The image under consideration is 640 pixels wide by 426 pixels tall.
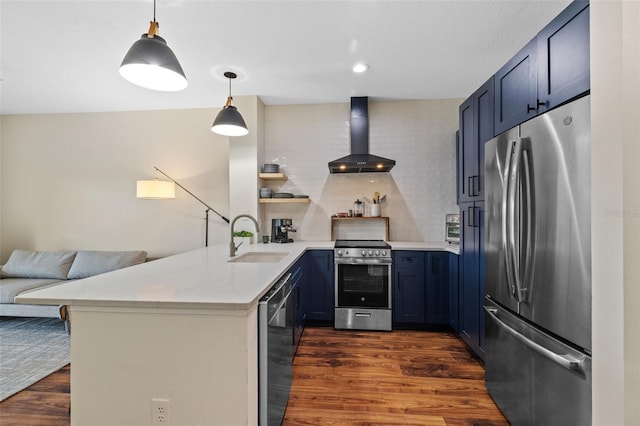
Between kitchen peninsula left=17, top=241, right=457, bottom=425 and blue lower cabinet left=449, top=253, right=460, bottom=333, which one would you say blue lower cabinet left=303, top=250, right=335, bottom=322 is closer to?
blue lower cabinet left=449, top=253, right=460, bottom=333

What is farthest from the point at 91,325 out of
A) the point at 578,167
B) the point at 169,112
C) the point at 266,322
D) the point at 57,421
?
the point at 169,112

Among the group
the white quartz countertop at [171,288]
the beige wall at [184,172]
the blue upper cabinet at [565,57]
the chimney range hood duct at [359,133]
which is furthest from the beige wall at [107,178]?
the blue upper cabinet at [565,57]

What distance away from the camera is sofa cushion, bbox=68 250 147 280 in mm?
3342

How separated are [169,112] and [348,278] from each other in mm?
3257

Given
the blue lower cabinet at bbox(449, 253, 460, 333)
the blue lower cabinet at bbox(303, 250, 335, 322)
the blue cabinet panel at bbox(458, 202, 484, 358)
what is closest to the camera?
the blue cabinet panel at bbox(458, 202, 484, 358)

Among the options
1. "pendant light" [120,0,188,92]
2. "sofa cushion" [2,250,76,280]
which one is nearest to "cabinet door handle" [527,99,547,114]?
"pendant light" [120,0,188,92]

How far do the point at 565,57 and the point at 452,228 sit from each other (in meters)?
2.25

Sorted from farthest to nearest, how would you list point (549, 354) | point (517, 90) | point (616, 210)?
point (517, 90)
point (549, 354)
point (616, 210)

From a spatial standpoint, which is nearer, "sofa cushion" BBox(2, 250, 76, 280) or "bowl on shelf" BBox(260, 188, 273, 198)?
"sofa cushion" BBox(2, 250, 76, 280)

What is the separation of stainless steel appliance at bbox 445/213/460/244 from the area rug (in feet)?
12.9

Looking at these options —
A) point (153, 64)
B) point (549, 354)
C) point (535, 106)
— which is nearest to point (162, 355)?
point (153, 64)

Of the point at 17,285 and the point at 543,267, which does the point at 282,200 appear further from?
the point at 17,285

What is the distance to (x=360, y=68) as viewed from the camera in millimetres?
2678

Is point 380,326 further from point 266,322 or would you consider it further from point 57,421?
point 57,421
